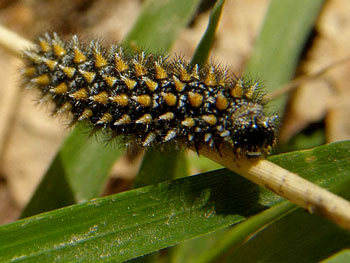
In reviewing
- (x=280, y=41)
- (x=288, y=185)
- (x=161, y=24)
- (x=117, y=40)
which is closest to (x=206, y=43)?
(x=161, y=24)

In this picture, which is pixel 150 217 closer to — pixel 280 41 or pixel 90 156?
pixel 90 156

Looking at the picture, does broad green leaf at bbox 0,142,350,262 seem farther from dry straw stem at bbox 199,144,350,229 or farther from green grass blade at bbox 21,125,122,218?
green grass blade at bbox 21,125,122,218

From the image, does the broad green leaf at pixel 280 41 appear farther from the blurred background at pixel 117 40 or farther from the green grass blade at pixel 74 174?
the green grass blade at pixel 74 174

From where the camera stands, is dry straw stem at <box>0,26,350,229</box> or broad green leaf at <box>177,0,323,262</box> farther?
broad green leaf at <box>177,0,323,262</box>

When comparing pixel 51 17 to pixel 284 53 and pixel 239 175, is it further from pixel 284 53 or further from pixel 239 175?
pixel 239 175

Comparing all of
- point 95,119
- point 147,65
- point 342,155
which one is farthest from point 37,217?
point 342,155

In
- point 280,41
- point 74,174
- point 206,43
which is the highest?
point 280,41

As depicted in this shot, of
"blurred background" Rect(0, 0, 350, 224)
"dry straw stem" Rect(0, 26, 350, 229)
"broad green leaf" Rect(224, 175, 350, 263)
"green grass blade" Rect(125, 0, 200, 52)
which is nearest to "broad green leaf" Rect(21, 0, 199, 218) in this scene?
"green grass blade" Rect(125, 0, 200, 52)
